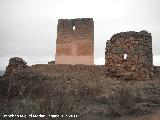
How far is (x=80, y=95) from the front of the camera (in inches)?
453

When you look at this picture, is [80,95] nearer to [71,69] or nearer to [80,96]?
[80,96]

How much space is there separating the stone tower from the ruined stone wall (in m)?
7.96

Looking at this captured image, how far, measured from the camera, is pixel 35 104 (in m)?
9.43

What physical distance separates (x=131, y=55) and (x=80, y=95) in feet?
17.5

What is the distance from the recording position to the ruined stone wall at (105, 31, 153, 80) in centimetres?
1559

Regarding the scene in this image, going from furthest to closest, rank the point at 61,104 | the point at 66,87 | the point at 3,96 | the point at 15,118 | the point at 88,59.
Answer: the point at 88,59 → the point at 66,87 → the point at 3,96 → the point at 61,104 → the point at 15,118

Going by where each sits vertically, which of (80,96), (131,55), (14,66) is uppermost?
(131,55)

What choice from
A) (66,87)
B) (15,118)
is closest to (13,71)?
(66,87)

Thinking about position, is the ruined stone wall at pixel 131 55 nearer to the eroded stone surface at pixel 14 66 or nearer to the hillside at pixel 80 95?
the hillside at pixel 80 95

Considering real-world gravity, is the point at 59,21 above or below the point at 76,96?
above

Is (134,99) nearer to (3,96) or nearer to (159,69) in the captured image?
(3,96)

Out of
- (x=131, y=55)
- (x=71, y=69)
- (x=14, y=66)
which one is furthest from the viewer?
(x=71, y=69)

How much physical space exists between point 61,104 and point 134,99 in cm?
314

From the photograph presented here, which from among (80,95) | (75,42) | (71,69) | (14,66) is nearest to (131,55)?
(71,69)
